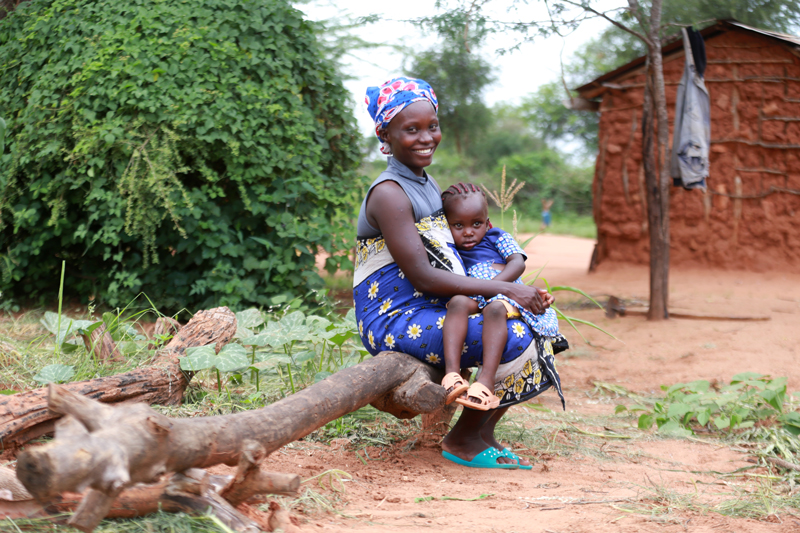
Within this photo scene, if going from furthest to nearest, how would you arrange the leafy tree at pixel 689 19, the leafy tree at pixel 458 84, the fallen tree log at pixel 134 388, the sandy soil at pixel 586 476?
1. the leafy tree at pixel 458 84
2. the leafy tree at pixel 689 19
3. the fallen tree log at pixel 134 388
4. the sandy soil at pixel 586 476

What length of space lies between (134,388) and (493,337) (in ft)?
4.78

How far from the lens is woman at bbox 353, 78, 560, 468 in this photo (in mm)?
2398

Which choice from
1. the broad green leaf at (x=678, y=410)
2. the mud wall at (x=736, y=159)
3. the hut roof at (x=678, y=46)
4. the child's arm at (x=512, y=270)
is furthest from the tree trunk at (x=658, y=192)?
the child's arm at (x=512, y=270)

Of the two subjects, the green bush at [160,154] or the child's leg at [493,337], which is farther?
the green bush at [160,154]

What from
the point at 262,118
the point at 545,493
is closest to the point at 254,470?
the point at 545,493

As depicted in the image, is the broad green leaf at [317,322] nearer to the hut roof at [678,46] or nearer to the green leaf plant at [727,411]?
the green leaf plant at [727,411]

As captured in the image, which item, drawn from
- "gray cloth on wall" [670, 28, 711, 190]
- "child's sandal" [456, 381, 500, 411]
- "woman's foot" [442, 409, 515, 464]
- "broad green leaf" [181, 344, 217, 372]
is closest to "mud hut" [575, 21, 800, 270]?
"gray cloth on wall" [670, 28, 711, 190]

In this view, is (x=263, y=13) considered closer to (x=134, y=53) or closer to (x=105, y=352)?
(x=134, y=53)

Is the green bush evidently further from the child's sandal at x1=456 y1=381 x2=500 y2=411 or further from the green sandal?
the child's sandal at x1=456 y1=381 x2=500 y2=411

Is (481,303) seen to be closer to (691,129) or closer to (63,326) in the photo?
(63,326)

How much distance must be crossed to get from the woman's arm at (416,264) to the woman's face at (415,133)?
0.19 meters

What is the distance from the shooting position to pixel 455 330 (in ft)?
7.70

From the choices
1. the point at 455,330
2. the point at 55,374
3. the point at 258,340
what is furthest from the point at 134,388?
the point at 455,330

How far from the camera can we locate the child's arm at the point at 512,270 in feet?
8.51
